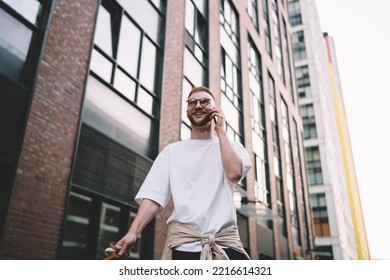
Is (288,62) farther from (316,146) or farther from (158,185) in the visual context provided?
(158,185)

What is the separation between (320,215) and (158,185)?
3677cm

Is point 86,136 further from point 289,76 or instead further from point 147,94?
point 289,76

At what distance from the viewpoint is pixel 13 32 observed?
5289 mm

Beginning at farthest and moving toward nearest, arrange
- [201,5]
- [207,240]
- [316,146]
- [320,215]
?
1. [316,146]
2. [320,215]
3. [201,5]
4. [207,240]

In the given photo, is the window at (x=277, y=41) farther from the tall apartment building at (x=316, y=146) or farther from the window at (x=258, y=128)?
the tall apartment building at (x=316, y=146)

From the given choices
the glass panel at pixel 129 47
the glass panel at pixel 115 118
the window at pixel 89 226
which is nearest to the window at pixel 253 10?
the glass panel at pixel 129 47

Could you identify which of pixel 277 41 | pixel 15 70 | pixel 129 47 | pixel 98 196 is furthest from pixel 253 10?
pixel 15 70

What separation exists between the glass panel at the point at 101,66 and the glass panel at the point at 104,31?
0.21m

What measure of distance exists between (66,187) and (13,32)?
99.3 inches

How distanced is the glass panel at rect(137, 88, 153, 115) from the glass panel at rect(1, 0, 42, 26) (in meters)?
3.01

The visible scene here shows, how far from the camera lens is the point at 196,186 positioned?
2.01 metres

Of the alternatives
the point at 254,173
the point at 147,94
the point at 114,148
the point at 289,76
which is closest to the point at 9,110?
the point at 114,148

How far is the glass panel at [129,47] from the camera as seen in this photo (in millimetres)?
7910
